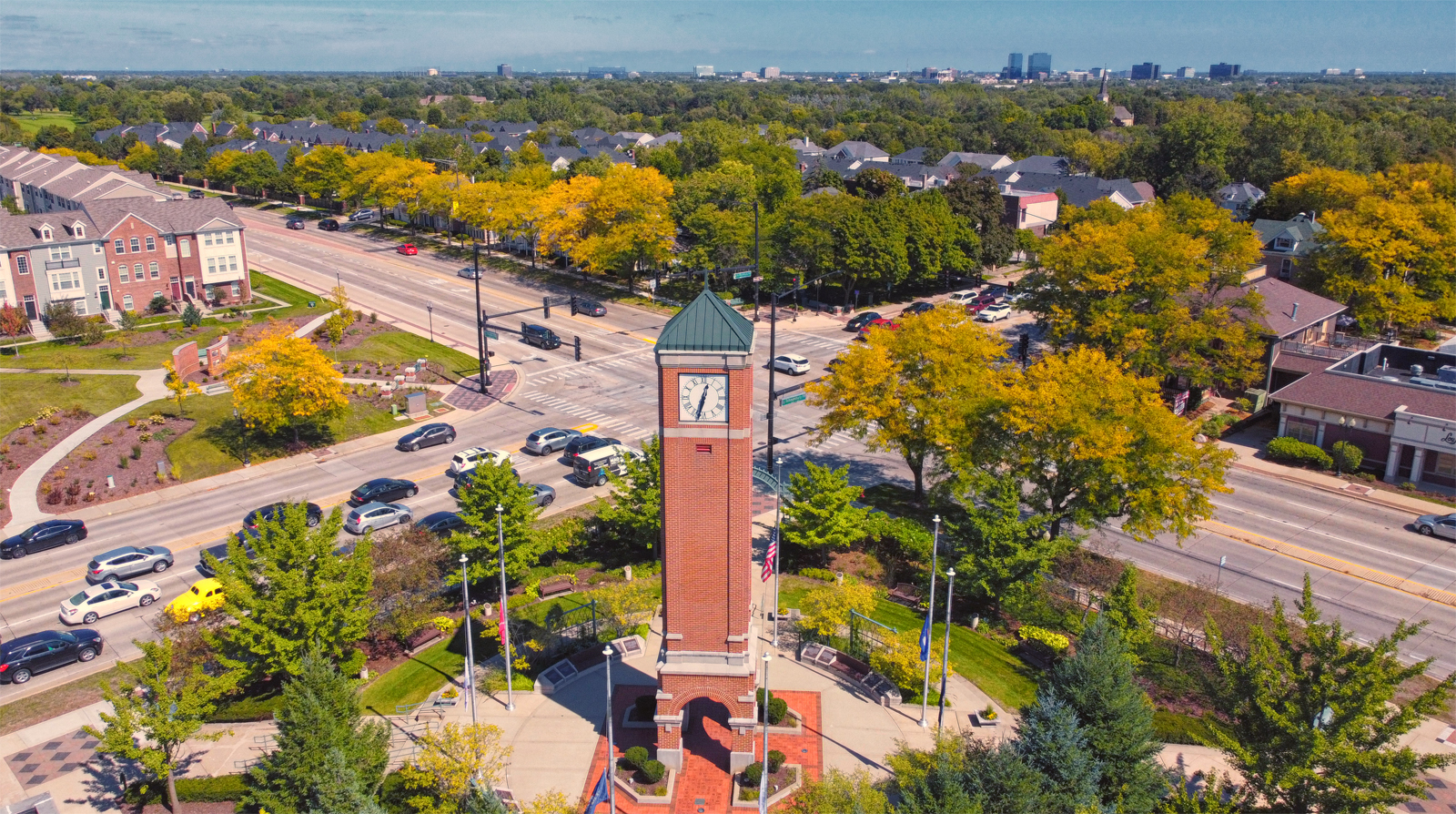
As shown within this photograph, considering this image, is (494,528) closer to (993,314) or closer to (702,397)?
(702,397)

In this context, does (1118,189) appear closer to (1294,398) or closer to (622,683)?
(1294,398)

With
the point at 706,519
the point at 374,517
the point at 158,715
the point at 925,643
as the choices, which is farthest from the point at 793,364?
the point at 158,715

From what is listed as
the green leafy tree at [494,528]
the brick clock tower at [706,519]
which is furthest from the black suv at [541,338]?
the brick clock tower at [706,519]

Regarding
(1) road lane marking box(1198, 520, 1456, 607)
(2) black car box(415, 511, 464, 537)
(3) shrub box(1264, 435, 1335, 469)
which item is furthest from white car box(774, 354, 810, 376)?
(3) shrub box(1264, 435, 1335, 469)

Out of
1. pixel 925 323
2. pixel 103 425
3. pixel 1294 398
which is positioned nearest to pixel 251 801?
pixel 925 323

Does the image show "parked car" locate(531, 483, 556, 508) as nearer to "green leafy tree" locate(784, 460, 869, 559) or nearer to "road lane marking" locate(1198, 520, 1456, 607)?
A: "green leafy tree" locate(784, 460, 869, 559)

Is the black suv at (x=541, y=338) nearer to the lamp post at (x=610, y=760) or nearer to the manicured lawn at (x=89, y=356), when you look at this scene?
the manicured lawn at (x=89, y=356)
